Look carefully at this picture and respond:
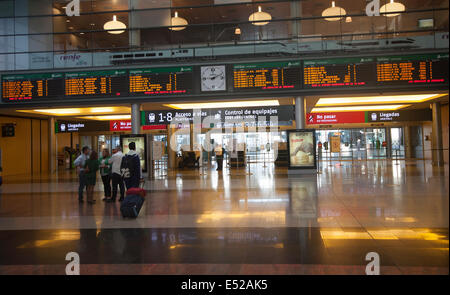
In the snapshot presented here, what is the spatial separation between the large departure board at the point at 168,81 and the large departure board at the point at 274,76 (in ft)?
7.74

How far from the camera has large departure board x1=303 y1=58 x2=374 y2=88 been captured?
13305mm

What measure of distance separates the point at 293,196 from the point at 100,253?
5.64m

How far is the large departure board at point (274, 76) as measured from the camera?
13.7 meters

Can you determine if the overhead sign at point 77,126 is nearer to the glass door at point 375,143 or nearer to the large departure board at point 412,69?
the large departure board at point 412,69

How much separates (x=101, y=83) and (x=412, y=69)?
11.8 m

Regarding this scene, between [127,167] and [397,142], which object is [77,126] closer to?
[127,167]

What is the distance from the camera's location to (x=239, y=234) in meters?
5.58

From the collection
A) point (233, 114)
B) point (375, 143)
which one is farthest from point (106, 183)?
point (375, 143)

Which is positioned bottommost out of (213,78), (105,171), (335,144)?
(105,171)

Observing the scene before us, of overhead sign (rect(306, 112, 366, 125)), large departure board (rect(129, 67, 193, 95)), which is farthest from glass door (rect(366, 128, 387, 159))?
large departure board (rect(129, 67, 193, 95))

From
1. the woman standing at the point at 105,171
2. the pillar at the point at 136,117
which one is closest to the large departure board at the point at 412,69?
the pillar at the point at 136,117

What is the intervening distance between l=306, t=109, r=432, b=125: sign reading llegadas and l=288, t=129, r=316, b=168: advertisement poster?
7.26 m

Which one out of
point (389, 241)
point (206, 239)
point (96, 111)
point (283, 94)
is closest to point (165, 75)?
point (283, 94)

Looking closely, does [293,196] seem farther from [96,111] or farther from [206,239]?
[96,111]
